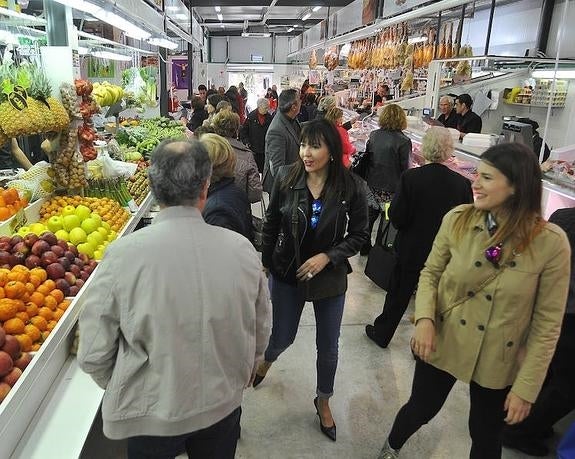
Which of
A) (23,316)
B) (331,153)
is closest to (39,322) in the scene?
(23,316)

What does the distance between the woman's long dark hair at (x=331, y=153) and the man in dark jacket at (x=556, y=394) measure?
44.8 inches

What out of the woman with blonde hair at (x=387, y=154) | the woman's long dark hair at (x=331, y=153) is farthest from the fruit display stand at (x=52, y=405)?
the woman with blonde hair at (x=387, y=154)

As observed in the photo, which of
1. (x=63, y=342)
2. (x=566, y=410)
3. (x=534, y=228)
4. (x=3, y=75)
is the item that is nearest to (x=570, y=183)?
(x=566, y=410)

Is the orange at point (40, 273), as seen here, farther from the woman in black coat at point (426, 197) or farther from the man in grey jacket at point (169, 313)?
the woman in black coat at point (426, 197)

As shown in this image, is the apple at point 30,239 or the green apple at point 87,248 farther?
the green apple at point 87,248

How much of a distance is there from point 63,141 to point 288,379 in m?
2.25

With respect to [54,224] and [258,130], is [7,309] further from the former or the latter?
[258,130]

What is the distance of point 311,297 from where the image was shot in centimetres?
271

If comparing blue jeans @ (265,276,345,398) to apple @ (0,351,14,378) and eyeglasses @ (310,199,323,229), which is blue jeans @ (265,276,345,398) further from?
apple @ (0,351,14,378)

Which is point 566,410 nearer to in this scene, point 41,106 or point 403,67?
point 41,106

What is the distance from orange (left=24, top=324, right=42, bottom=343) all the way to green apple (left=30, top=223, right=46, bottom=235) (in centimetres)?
100

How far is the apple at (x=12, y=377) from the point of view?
5.90ft

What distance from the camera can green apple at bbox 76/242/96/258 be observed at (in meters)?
2.92

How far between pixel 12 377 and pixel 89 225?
1.42m
